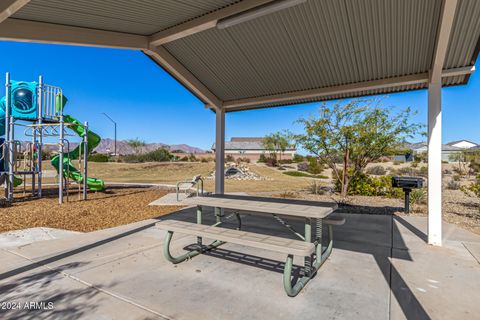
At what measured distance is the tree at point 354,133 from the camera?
9.70 m

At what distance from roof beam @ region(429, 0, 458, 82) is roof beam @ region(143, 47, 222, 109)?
169 inches

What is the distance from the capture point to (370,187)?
35.5ft

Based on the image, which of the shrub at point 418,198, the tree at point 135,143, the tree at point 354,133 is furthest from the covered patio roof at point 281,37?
the tree at point 135,143

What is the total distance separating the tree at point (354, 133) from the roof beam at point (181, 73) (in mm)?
5145

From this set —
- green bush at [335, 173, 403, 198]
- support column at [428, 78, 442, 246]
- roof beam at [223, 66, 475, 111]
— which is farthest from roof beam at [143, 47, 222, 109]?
green bush at [335, 173, 403, 198]

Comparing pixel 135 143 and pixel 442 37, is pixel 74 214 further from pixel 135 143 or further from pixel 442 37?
pixel 135 143

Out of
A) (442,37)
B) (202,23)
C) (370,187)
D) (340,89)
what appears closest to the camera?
(442,37)

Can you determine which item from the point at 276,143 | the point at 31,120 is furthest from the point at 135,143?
the point at 31,120

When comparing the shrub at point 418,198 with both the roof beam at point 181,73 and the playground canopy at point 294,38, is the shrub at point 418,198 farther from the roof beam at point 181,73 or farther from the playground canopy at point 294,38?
the roof beam at point 181,73

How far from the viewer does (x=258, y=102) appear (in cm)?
690

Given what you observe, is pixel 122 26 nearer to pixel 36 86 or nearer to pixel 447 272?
pixel 447 272

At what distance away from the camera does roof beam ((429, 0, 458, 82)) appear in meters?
3.14

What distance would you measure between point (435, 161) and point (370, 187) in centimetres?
690

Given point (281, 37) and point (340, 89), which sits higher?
point (281, 37)
